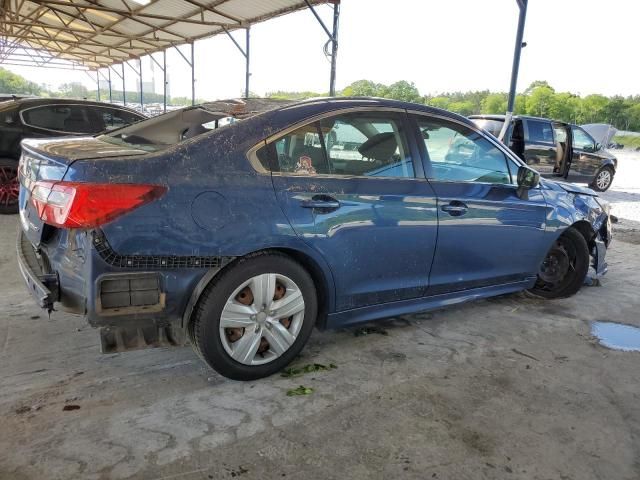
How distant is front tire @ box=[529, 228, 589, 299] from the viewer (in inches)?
173

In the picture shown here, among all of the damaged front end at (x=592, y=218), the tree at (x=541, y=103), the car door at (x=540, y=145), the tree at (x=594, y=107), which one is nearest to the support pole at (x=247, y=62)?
the car door at (x=540, y=145)

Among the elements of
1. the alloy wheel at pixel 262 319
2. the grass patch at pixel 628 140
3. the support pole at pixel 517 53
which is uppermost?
the grass patch at pixel 628 140

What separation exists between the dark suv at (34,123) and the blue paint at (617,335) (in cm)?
615

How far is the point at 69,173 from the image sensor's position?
2262mm

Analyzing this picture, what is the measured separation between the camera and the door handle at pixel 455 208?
3264 mm

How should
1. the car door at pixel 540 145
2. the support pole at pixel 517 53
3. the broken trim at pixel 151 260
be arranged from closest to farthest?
the broken trim at pixel 151 260
the support pole at pixel 517 53
the car door at pixel 540 145

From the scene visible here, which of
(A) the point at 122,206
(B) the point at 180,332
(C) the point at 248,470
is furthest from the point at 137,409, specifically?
(A) the point at 122,206

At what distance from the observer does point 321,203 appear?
108 inches

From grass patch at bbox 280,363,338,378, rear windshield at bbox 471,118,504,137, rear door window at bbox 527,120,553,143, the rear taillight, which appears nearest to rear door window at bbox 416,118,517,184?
grass patch at bbox 280,363,338,378

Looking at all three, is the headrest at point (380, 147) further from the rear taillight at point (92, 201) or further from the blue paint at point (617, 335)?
the blue paint at point (617, 335)

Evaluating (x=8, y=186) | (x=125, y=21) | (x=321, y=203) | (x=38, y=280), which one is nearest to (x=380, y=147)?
(x=321, y=203)

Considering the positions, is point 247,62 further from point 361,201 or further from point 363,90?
point 361,201

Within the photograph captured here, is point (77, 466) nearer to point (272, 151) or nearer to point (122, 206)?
point (122, 206)

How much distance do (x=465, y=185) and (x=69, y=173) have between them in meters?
2.49
